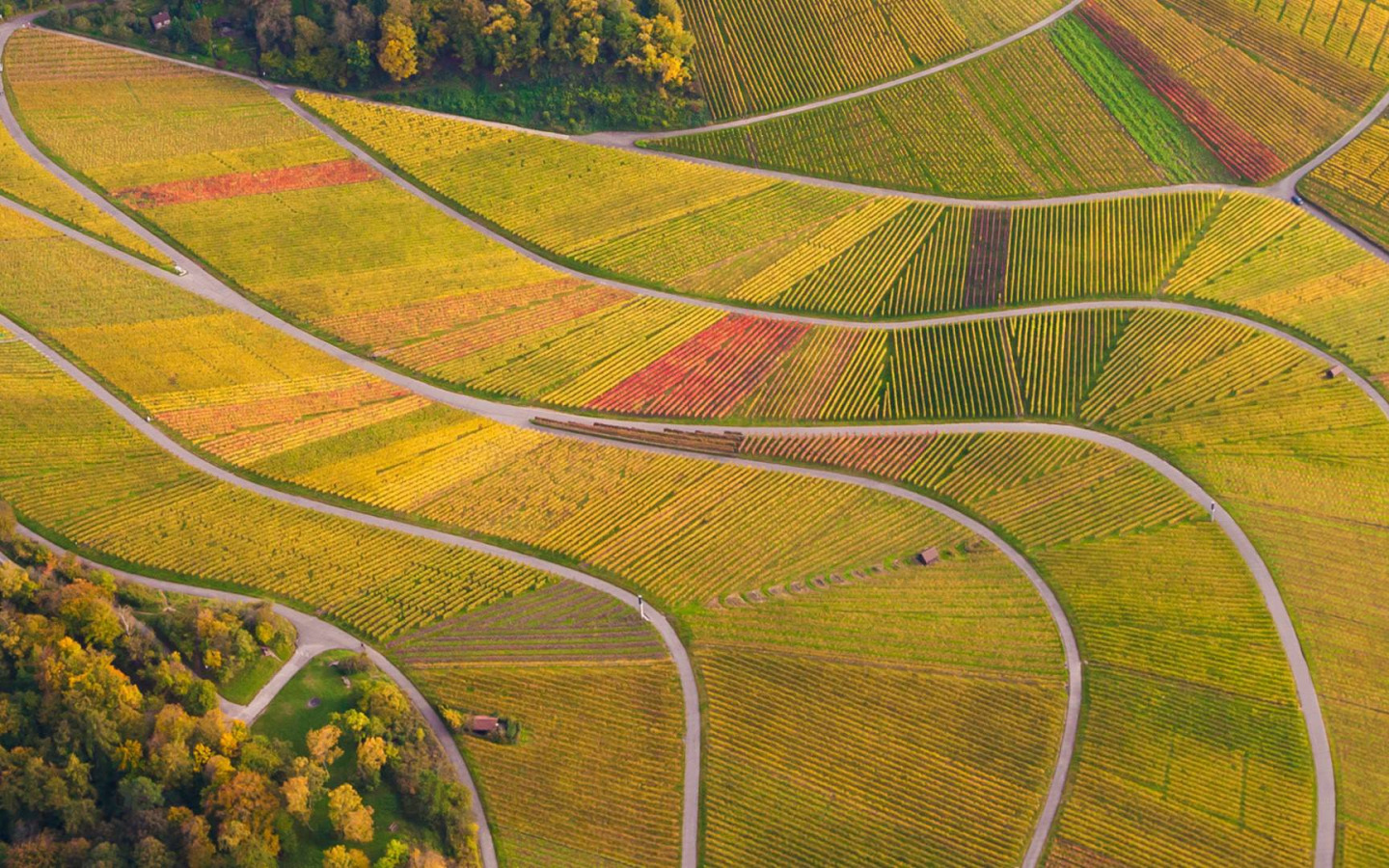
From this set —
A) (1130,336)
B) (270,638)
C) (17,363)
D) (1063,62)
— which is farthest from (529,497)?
(1063,62)

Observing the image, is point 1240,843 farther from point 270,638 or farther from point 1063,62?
point 1063,62

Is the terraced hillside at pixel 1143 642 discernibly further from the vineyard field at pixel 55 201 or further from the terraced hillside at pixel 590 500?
the vineyard field at pixel 55 201

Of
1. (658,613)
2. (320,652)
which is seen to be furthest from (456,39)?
(320,652)

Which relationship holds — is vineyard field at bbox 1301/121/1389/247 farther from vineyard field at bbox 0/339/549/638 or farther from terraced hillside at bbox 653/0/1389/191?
vineyard field at bbox 0/339/549/638

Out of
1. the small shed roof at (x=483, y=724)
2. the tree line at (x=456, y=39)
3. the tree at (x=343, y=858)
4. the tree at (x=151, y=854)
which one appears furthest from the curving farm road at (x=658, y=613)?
the tree line at (x=456, y=39)

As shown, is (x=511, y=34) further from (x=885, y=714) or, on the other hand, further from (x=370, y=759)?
(x=885, y=714)

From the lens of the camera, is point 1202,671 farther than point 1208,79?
No

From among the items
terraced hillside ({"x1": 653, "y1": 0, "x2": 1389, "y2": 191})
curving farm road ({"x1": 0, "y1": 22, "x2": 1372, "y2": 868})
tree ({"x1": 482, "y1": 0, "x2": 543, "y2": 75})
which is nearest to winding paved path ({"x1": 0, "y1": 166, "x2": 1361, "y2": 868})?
curving farm road ({"x1": 0, "y1": 22, "x2": 1372, "y2": 868})
